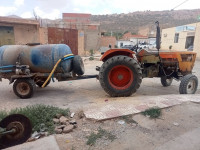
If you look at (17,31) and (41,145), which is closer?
(41,145)

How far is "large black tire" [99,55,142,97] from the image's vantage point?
4.70 meters

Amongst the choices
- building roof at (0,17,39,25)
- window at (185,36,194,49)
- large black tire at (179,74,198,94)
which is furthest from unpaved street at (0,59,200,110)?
window at (185,36,194,49)

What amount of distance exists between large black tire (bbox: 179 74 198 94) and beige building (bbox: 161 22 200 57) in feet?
44.9

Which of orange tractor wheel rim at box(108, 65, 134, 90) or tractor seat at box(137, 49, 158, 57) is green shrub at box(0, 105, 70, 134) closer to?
orange tractor wheel rim at box(108, 65, 134, 90)

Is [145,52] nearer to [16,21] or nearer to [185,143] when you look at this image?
[185,143]

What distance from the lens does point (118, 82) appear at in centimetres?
496

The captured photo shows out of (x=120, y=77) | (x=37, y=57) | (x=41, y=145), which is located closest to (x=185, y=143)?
(x=41, y=145)

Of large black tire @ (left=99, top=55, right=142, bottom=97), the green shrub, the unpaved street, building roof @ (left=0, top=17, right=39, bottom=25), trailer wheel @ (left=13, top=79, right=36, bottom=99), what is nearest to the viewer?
the green shrub

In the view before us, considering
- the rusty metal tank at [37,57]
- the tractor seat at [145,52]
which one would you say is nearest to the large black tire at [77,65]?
the rusty metal tank at [37,57]

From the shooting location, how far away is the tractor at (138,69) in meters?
4.71

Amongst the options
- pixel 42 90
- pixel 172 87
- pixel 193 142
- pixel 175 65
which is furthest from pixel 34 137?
pixel 172 87

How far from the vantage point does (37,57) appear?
16.7 ft

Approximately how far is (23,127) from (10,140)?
223 millimetres

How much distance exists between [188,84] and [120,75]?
2081mm
